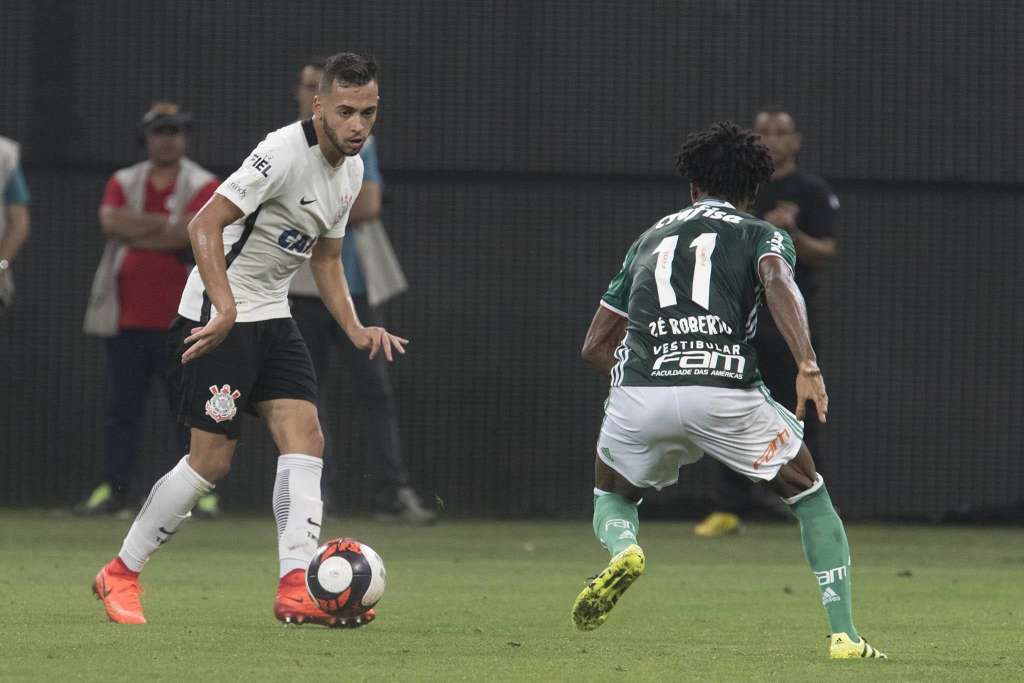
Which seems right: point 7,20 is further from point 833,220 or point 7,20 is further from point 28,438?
point 833,220

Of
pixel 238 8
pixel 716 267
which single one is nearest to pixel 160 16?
pixel 238 8

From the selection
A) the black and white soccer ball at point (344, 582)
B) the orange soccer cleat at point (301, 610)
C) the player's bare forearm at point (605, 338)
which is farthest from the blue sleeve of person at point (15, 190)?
the player's bare forearm at point (605, 338)

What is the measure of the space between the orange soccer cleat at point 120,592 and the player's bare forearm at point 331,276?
1215mm

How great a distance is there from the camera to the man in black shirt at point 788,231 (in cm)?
1109

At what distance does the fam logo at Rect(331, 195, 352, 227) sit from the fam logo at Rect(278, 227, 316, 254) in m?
0.12

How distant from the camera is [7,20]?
40.7ft


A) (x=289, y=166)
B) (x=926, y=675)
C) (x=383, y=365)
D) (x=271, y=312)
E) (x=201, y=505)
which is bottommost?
(x=201, y=505)

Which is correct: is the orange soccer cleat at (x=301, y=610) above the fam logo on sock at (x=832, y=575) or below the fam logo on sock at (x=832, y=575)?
below

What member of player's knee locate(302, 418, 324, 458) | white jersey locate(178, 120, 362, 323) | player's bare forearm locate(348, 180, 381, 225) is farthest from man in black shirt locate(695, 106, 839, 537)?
player's knee locate(302, 418, 324, 458)

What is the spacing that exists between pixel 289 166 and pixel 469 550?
4.03 m

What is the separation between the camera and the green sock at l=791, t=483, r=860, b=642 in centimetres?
600

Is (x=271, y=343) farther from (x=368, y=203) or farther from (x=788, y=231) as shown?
(x=788, y=231)

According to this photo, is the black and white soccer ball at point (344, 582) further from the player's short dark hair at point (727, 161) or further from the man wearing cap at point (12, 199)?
the man wearing cap at point (12, 199)

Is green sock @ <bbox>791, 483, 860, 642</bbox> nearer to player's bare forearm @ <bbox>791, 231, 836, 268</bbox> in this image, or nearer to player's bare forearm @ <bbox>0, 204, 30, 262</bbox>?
player's bare forearm @ <bbox>791, 231, 836, 268</bbox>
